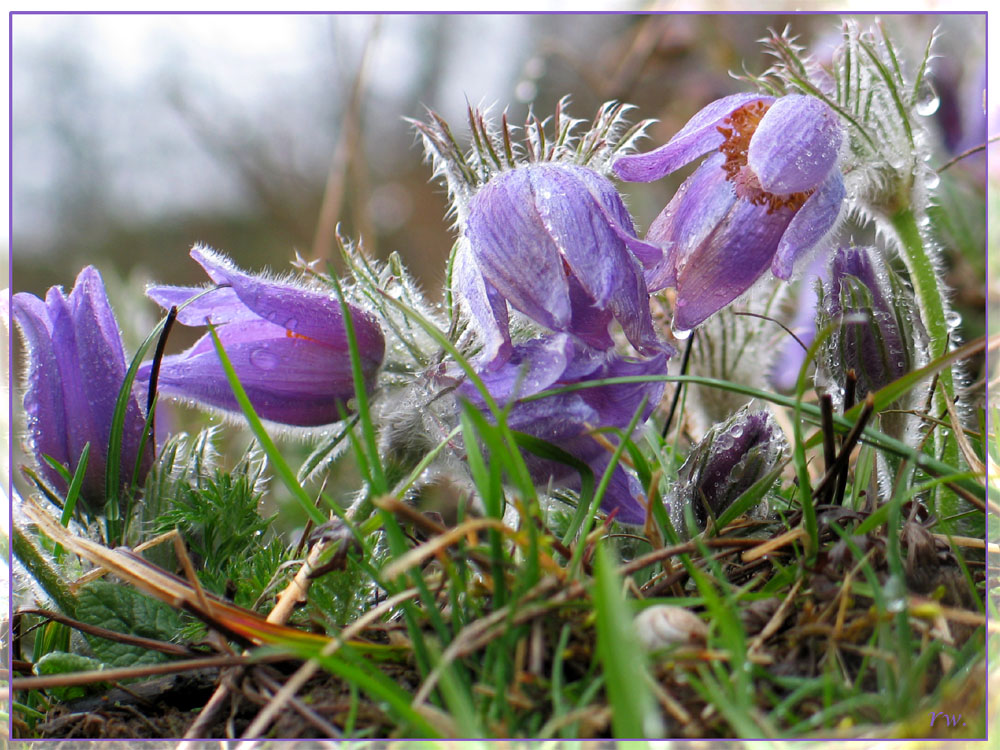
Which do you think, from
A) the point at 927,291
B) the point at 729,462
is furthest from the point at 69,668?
the point at 927,291

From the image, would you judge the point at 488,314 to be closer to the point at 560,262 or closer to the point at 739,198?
the point at 560,262

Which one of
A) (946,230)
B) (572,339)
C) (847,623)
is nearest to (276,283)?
(572,339)

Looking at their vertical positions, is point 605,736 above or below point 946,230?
below

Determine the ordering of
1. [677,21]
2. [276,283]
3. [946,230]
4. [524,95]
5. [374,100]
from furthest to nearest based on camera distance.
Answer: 1. [374,100]
2. [677,21]
3. [524,95]
4. [946,230]
5. [276,283]

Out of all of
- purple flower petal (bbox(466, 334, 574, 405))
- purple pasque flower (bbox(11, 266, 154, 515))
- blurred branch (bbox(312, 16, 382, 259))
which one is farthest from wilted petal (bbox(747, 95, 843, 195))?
blurred branch (bbox(312, 16, 382, 259))

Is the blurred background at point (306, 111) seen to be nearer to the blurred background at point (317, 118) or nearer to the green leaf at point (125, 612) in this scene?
the blurred background at point (317, 118)

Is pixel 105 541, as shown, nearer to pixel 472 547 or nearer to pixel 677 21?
pixel 472 547

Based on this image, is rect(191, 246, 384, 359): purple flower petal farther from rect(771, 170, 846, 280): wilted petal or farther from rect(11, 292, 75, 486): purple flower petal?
rect(771, 170, 846, 280): wilted petal
